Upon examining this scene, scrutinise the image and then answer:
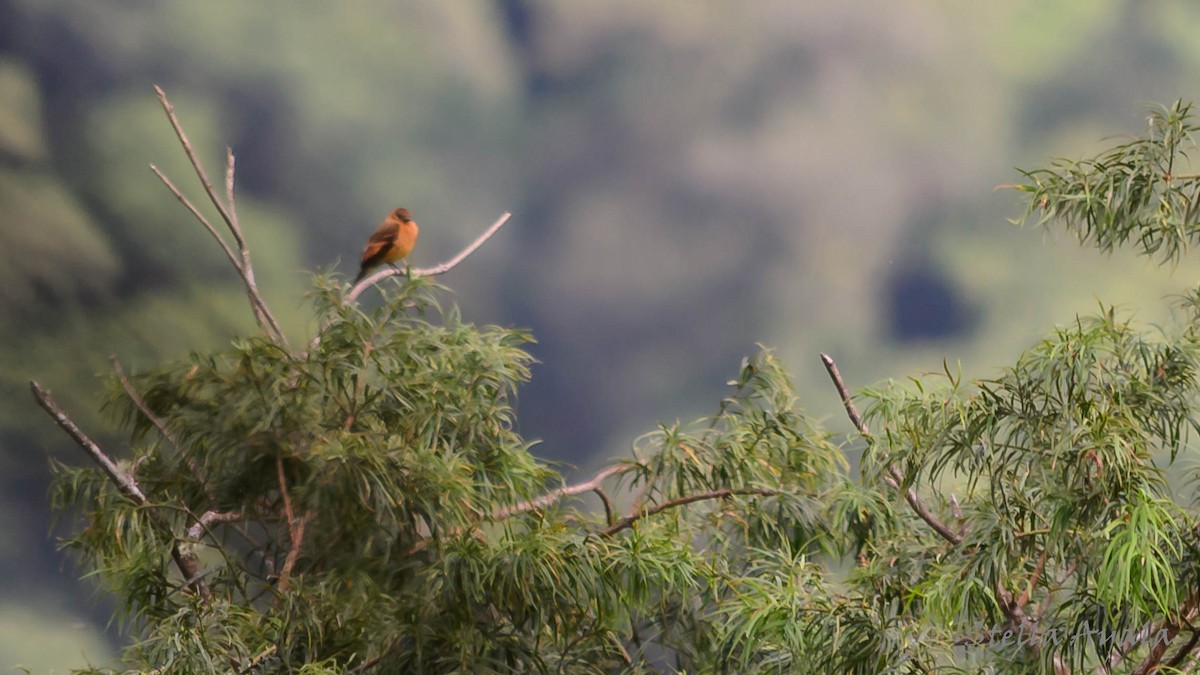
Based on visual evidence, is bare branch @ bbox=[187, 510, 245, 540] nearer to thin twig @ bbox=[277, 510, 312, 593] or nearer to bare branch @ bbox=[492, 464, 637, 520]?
thin twig @ bbox=[277, 510, 312, 593]

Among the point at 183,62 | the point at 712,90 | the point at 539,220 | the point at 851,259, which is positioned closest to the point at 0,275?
the point at 183,62

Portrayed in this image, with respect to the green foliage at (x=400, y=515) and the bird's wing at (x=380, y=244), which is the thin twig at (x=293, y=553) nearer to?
the green foliage at (x=400, y=515)

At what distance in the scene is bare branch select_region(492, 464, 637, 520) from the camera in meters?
3.69

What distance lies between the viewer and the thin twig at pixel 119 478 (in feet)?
9.96

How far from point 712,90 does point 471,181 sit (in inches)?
42.9

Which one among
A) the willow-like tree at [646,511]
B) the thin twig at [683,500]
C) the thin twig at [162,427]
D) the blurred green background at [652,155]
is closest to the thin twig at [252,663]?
→ the willow-like tree at [646,511]

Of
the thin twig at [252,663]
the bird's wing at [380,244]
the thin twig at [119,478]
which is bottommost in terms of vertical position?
the thin twig at [252,663]

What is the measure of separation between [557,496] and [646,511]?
1.14ft

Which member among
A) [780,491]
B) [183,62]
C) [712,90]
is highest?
[712,90]

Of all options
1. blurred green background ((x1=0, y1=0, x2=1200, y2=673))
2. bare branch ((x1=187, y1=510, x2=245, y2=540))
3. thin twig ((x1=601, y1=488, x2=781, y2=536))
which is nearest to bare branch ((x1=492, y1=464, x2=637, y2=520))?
thin twig ((x1=601, y1=488, x2=781, y2=536))

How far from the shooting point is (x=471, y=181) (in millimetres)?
5375

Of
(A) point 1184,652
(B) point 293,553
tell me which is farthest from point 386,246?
(A) point 1184,652

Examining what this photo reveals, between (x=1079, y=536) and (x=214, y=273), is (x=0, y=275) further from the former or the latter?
(x=1079, y=536)

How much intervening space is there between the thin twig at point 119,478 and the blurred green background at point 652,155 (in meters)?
1.37
